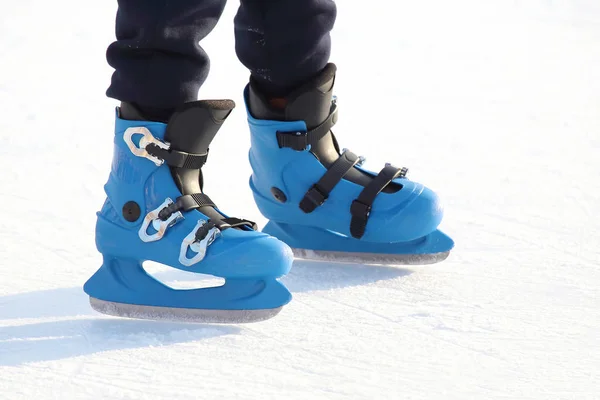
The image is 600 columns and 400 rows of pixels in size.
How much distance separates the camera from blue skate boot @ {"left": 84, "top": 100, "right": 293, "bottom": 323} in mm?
1439

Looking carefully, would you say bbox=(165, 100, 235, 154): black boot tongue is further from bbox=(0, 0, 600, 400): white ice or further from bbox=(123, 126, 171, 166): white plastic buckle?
bbox=(0, 0, 600, 400): white ice

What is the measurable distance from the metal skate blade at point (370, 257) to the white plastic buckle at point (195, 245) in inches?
17.3

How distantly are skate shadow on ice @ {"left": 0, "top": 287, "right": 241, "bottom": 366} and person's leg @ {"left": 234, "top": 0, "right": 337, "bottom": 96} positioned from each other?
1.85ft

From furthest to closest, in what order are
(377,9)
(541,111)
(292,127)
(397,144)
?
(377,9), (541,111), (397,144), (292,127)

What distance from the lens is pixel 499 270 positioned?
1.82 meters

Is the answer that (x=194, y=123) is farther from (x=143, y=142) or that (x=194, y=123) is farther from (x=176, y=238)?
(x=176, y=238)

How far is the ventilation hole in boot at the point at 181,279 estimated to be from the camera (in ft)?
5.51

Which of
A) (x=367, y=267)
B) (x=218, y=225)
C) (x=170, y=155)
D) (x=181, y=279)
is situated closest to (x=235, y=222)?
(x=218, y=225)

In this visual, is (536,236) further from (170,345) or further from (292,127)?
(170,345)

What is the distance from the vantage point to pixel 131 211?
151 centimetres

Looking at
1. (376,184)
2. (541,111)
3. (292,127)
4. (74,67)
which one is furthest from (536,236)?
(74,67)

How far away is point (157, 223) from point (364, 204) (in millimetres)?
472

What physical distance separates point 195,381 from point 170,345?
147 millimetres

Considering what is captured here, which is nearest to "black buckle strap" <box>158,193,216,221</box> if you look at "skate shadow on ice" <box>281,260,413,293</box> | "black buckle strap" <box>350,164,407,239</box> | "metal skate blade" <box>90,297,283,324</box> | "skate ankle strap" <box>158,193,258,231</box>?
"skate ankle strap" <box>158,193,258,231</box>
